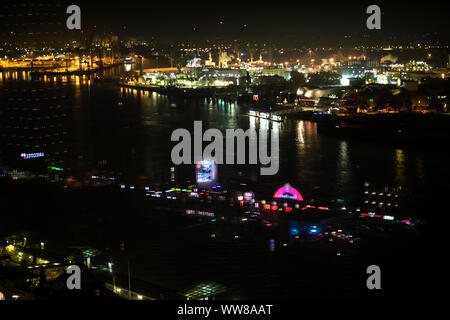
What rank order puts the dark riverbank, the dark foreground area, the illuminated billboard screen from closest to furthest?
the dark foreground area → the illuminated billboard screen → the dark riverbank

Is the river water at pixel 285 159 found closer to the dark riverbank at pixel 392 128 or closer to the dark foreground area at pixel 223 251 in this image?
the dark riverbank at pixel 392 128

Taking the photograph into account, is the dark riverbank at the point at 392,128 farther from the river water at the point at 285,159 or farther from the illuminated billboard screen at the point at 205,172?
the illuminated billboard screen at the point at 205,172

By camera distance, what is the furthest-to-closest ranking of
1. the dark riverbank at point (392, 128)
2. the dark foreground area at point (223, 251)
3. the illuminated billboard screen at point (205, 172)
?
the dark riverbank at point (392, 128) < the illuminated billboard screen at point (205, 172) < the dark foreground area at point (223, 251)

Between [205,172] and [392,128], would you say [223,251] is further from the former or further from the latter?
[392,128]

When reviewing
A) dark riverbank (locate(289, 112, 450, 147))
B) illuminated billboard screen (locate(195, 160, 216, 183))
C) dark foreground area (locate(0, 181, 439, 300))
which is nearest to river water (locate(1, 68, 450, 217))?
illuminated billboard screen (locate(195, 160, 216, 183))

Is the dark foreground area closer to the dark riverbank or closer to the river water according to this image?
the river water

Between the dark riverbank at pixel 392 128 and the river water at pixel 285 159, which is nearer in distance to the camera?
the river water at pixel 285 159

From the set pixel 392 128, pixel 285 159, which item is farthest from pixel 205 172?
pixel 392 128

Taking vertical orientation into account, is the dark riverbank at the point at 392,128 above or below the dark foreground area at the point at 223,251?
above

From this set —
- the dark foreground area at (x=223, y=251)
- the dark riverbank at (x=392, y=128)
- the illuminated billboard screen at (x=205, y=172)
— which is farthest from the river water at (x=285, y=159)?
the dark foreground area at (x=223, y=251)

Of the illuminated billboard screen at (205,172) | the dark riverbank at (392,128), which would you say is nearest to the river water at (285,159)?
the illuminated billboard screen at (205,172)

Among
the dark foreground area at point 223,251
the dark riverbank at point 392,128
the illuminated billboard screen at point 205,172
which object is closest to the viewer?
the dark foreground area at point 223,251

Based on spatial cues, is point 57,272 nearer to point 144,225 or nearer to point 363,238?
point 144,225
